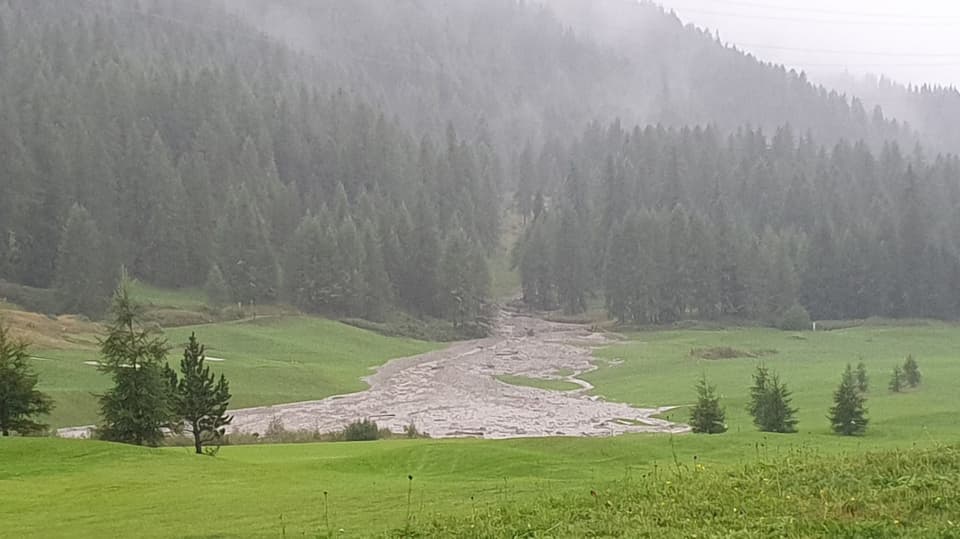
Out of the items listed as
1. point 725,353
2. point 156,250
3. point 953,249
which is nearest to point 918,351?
point 725,353

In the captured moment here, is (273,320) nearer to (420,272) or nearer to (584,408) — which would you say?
(420,272)

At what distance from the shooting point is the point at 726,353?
101750 mm

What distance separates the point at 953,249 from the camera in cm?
16312

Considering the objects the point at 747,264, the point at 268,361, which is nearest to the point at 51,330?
the point at 268,361

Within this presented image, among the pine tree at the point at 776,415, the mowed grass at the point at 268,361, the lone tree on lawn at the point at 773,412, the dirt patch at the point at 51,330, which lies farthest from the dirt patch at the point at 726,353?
the dirt patch at the point at 51,330

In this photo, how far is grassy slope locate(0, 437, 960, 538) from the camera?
15.8 metres

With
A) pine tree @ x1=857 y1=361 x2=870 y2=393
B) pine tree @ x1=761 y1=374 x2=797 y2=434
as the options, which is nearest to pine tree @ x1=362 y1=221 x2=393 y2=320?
pine tree @ x1=857 y1=361 x2=870 y2=393

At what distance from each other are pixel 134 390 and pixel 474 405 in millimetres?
34537

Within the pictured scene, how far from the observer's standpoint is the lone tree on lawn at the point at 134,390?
43.2 meters

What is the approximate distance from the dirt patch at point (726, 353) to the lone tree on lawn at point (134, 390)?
69454mm

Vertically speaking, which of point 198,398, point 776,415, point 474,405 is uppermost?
point 198,398

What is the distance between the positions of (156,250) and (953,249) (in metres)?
138

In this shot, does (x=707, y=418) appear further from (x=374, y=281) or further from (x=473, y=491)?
(x=374, y=281)

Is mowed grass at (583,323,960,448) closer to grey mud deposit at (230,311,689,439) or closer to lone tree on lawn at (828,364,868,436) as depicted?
lone tree on lawn at (828,364,868,436)
